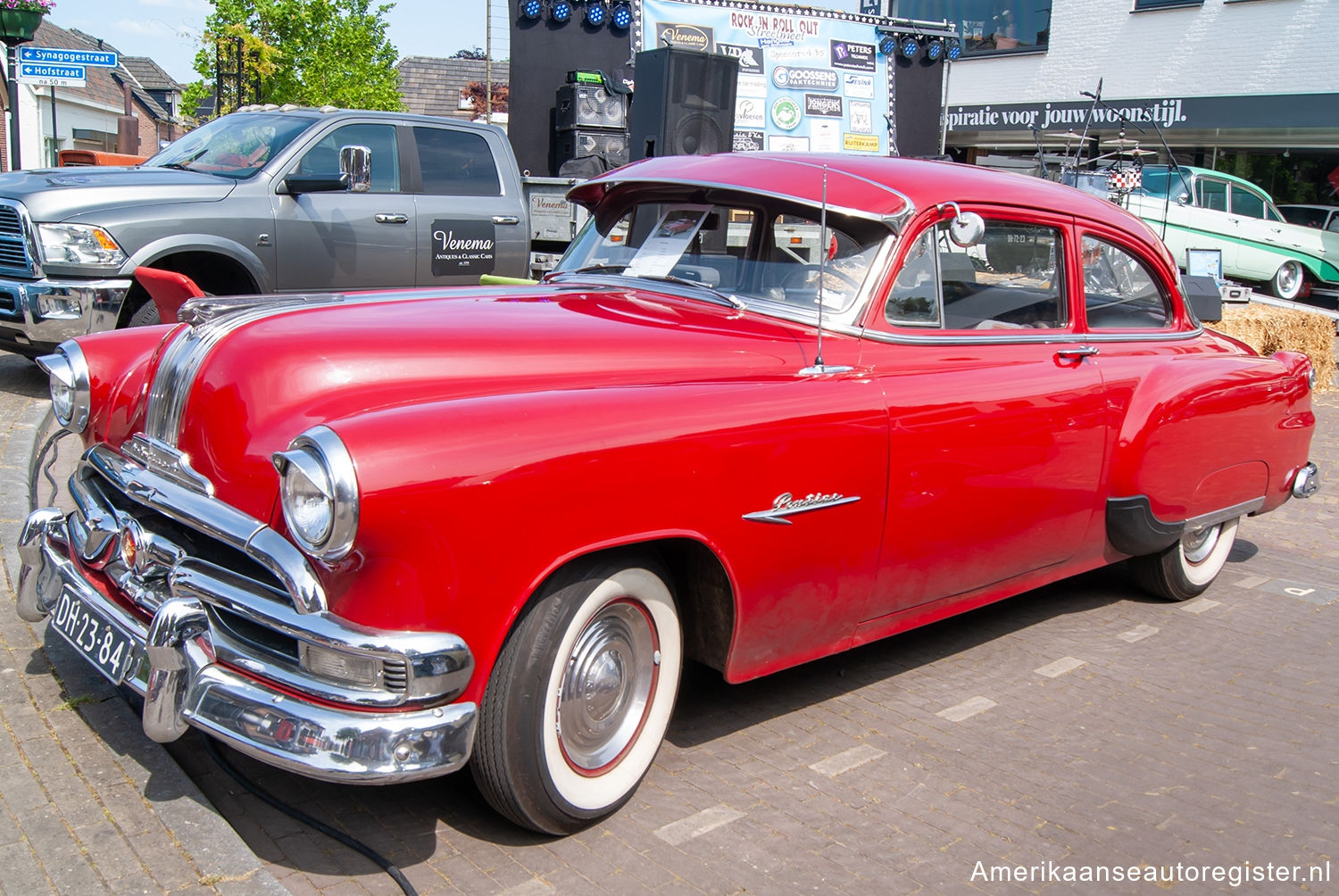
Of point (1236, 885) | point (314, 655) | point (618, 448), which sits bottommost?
point (1236, 885)

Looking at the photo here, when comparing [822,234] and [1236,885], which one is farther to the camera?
[822,234]

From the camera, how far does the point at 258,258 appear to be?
6.96 m

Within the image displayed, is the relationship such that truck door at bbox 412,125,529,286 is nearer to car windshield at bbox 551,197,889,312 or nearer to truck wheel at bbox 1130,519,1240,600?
car windshield at bbox 551,197,889,312

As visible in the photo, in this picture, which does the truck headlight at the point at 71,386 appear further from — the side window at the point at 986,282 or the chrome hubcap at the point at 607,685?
the side window at the point at 986,282

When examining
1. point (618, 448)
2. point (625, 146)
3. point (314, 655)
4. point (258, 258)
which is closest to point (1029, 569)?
point (618, 448)

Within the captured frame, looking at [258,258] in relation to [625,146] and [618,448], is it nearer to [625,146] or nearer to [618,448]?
[618,448]

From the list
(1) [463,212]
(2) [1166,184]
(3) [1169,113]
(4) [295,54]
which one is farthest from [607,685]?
(4) [295,54]

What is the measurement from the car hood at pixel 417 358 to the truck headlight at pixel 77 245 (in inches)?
157

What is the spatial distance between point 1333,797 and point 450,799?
2.53m

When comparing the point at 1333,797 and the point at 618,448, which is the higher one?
the point at 618,448

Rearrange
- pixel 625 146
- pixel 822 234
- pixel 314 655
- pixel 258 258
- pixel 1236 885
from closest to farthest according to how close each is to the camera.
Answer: pixel 314 655 < pixel 1236 885 < pixel 822 234 < pixel 258 258 < pixel 625 146

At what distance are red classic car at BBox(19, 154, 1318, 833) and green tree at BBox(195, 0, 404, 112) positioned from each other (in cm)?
2290

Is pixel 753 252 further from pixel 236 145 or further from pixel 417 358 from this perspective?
pixel 236 145

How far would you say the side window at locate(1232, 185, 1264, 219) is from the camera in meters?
16.5
